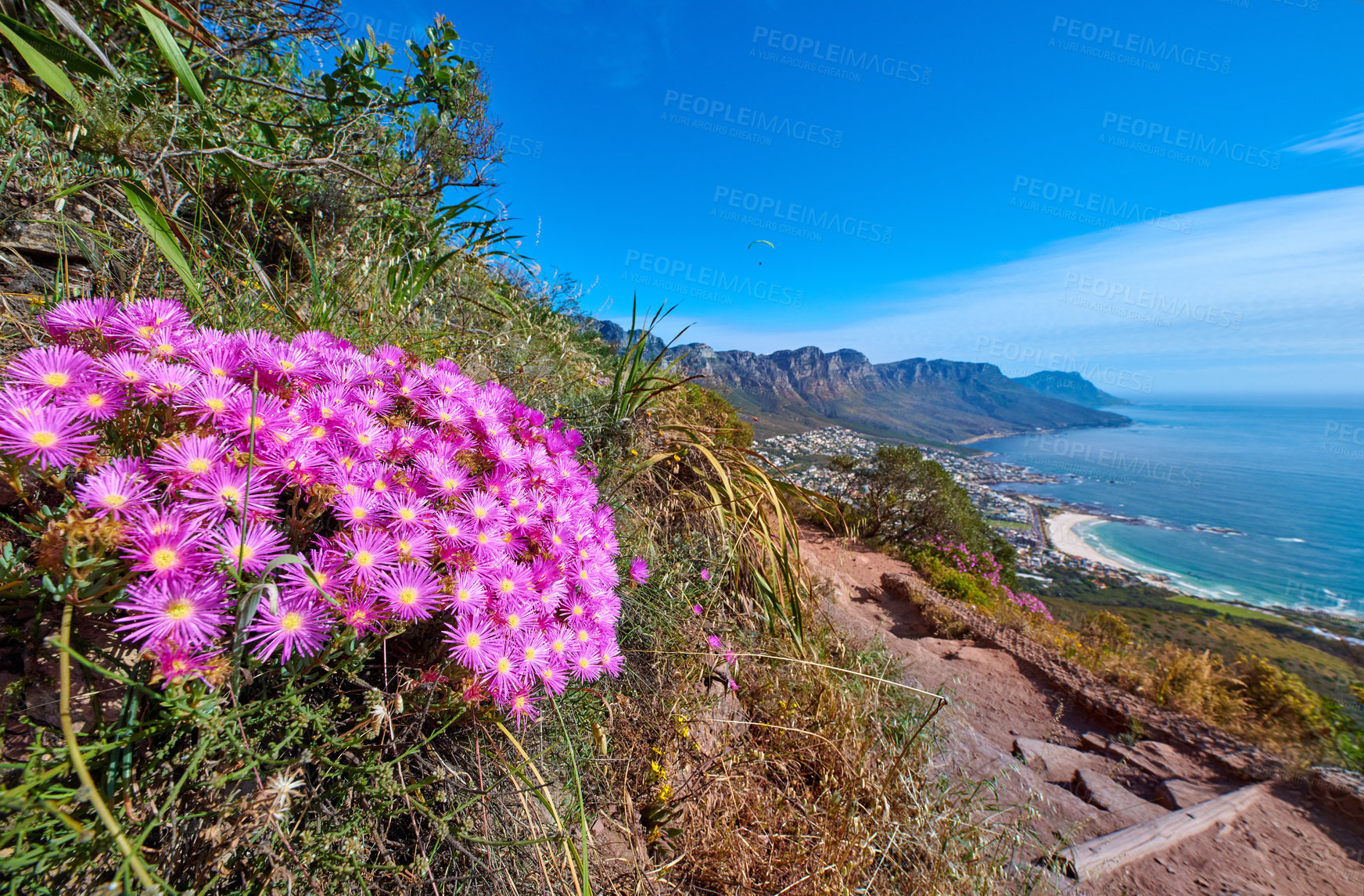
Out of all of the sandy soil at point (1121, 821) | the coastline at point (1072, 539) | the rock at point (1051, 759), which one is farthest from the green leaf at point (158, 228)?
the coastline at point (1072, 539)

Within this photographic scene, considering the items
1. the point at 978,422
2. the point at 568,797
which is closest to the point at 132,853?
the point at 568,797

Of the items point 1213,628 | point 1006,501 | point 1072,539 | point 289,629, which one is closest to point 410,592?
point 289,629

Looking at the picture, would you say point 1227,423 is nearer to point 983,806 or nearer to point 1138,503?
point 1138,503

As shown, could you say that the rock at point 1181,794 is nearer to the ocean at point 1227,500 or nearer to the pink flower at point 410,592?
the pink flower at point 410,592

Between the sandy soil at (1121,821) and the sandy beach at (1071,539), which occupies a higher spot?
the sandy soil at (1121,821)

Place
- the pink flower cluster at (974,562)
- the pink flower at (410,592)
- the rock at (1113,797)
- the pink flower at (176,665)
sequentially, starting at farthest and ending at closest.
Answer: the pink flower cluster at (974,562) < the rock at (1113,797) < the pink flower at (410,592) < the pink flower at (176,665)

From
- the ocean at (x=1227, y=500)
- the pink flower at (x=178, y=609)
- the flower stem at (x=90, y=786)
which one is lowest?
the ocean at (x=1227, y=500)
